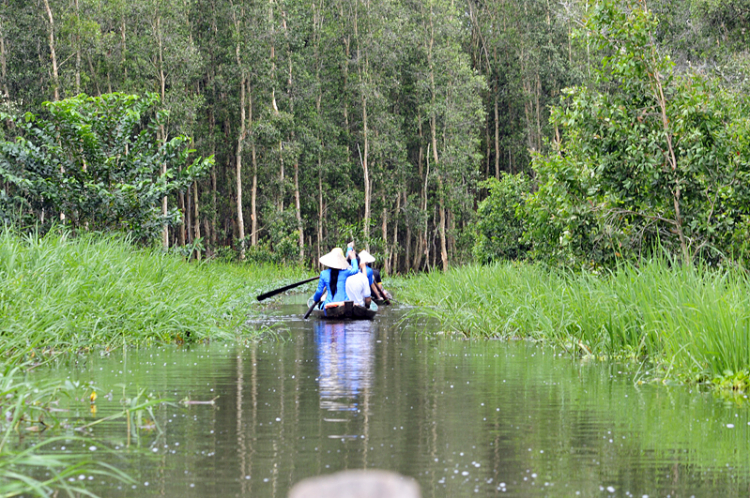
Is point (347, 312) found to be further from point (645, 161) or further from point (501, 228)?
point (501, 228)

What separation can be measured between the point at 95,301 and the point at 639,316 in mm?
7152

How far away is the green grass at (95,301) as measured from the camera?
1013cm

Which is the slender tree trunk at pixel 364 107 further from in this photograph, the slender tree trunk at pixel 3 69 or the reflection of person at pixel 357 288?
the reflection of person at pixel 357 288

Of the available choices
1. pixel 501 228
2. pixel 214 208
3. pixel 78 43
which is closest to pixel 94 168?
pixel 501 228

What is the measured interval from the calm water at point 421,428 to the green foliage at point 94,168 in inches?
388

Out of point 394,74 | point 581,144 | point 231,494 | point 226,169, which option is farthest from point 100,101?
point 226,169

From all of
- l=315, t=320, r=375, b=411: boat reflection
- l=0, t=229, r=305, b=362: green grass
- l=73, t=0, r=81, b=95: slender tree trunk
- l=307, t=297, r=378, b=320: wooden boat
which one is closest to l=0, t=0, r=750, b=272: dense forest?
l=73, t=0, r=81, b=95: slender tree trunk

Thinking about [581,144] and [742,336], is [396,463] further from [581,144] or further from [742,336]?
[581,144]

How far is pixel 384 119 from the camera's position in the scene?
5191 cm

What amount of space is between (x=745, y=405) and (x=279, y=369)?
16.6 feet

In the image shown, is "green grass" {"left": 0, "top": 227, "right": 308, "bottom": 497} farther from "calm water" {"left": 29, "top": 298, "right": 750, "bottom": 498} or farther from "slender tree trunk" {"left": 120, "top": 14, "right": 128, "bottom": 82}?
"slender tree trunk" {"left": 120, "top": 14, "right": 128, "bottom": 82}

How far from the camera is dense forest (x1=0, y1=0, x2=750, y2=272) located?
1345 cm

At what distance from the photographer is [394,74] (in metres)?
53.2

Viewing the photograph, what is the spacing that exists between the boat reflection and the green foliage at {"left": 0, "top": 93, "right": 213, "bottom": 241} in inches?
213
